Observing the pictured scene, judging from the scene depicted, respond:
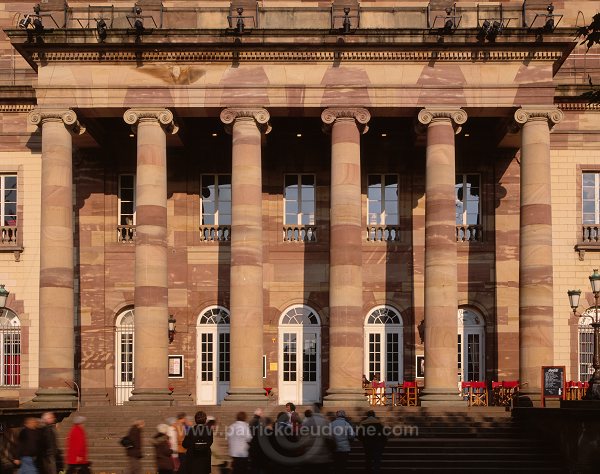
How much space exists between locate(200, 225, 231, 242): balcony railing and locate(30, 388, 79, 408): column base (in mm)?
8421

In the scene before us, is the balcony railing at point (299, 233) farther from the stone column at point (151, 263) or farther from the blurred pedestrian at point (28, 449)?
the blurred pedestrian at point (28, 449)

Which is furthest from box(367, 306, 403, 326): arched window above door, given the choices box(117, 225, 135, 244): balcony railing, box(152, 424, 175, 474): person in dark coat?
box(152, 424, 175, 474): person in dark coat

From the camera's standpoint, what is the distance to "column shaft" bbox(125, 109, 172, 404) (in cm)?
3600

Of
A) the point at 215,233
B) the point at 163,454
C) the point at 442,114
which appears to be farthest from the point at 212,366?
the point at 163,454

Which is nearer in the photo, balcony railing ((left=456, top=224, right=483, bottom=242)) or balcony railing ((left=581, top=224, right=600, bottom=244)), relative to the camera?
balcony railing ((left=581, top=224, right=600, bottom=244))

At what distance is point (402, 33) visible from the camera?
36.6 meters

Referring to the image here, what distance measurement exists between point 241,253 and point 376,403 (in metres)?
7.30

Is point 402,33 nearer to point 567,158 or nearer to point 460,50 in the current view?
point 460,50

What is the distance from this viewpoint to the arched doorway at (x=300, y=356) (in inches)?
1619

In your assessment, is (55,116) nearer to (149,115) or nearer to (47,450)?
(149,115)

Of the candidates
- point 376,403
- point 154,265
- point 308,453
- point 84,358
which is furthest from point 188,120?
point 308,453

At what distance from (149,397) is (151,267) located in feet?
13.6

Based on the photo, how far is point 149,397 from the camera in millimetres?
35719

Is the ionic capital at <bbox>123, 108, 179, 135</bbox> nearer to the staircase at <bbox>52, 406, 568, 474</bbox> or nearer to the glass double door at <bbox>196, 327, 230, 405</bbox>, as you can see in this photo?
the glass double door at <bbox>196, 327, 230, 405</bbox>
